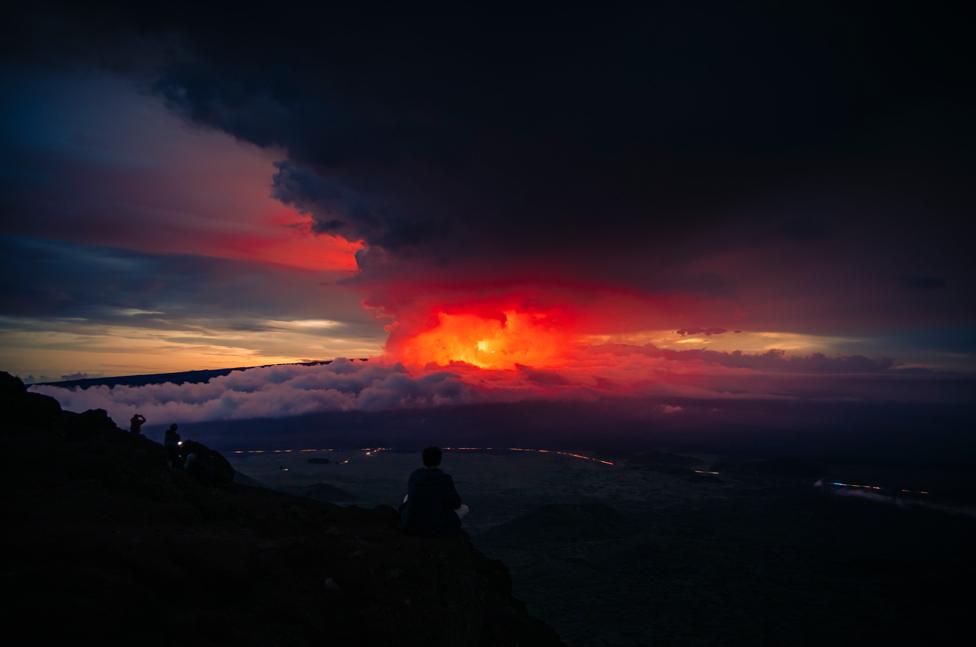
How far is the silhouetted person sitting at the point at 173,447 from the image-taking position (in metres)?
26.6

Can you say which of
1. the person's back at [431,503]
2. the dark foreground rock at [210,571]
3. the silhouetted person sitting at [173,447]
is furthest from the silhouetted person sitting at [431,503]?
the silhouetted person sitting at [173,447]

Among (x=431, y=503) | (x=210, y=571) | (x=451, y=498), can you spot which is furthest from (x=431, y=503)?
(x=210, y=571)

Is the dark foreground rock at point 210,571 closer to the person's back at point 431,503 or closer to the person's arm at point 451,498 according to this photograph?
the person's back at point 431,503

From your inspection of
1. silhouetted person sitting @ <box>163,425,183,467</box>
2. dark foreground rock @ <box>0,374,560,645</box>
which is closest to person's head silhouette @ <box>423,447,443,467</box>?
dark foreground rock @ <box>0,374,560,645</box>

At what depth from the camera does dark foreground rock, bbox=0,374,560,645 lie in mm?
7363

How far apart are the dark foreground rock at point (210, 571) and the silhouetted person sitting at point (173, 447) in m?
8.00

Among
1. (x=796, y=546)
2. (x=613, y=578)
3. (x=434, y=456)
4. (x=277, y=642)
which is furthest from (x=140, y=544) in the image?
(x=796, y=546)

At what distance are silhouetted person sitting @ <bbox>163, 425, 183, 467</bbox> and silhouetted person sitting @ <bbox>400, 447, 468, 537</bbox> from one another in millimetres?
17912

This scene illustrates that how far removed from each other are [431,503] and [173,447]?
19.6 m

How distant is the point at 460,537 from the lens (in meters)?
14.9

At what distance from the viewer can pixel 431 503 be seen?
1484 centimetres

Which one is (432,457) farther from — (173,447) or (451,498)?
(173,447)

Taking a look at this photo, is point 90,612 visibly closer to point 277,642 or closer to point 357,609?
point 277,642

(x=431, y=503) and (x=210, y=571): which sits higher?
(x=431, y=503)
